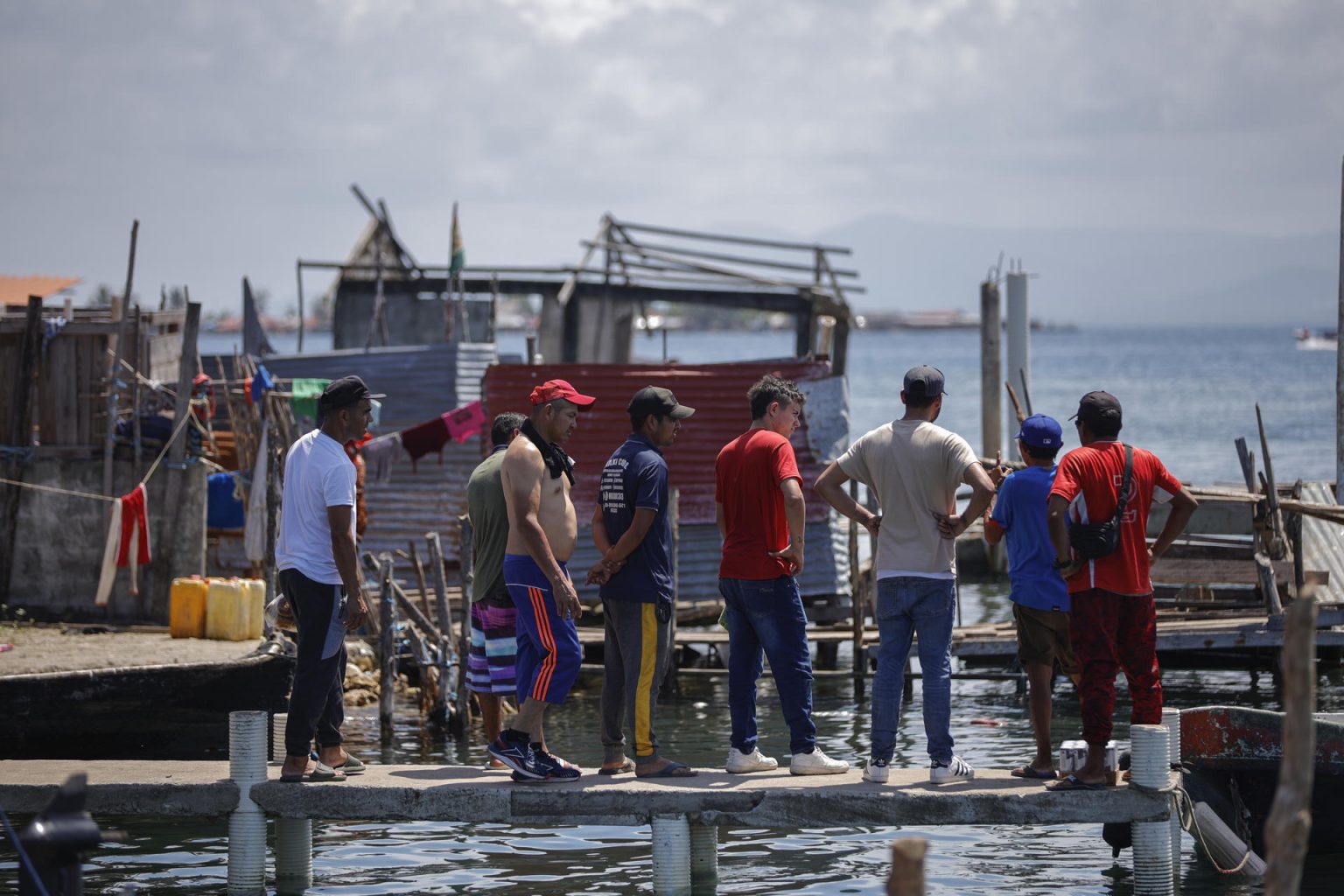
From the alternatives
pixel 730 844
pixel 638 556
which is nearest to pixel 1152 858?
pixel 638 556

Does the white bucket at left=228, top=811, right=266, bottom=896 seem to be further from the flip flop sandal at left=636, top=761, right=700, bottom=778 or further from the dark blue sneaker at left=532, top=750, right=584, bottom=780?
the flip flop sandal at left=636, top=761, right=700, bottom=778

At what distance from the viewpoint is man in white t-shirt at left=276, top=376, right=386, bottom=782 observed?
8.77 m

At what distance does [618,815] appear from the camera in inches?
357

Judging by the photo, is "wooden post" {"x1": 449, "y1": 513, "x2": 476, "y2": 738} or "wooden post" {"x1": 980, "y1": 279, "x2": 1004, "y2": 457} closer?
"wooden post" {"x1": 449, "y1": 513, "x2": 476, "y2": 738}

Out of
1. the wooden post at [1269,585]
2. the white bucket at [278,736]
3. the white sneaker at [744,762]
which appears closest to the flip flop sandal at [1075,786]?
the white sneaker at [744,762]

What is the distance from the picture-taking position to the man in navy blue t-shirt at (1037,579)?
9.04 meters

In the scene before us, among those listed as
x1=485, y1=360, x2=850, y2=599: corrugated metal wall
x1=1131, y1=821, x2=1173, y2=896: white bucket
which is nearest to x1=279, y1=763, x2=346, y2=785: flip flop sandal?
x1=1131, y1=821, x2=1173, y2=896: white bucket

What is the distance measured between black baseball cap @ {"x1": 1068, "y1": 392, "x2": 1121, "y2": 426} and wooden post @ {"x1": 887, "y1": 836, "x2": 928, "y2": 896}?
372cm

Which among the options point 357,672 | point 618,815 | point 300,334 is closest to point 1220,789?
point 618,815

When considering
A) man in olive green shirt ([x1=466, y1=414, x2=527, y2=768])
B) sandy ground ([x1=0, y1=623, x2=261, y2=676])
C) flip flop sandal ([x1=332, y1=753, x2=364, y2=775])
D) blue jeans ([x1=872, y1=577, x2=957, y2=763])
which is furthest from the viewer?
sandy ground ([x1=0, y1=623, x2=261, y2=676])

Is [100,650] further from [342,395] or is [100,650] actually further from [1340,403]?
[1340,403]

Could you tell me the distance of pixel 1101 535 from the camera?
28.5 feet

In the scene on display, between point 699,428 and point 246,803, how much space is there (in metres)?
11.6

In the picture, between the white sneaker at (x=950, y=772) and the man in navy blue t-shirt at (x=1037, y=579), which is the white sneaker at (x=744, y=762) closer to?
the white sneaker at (x=950, y=772)
